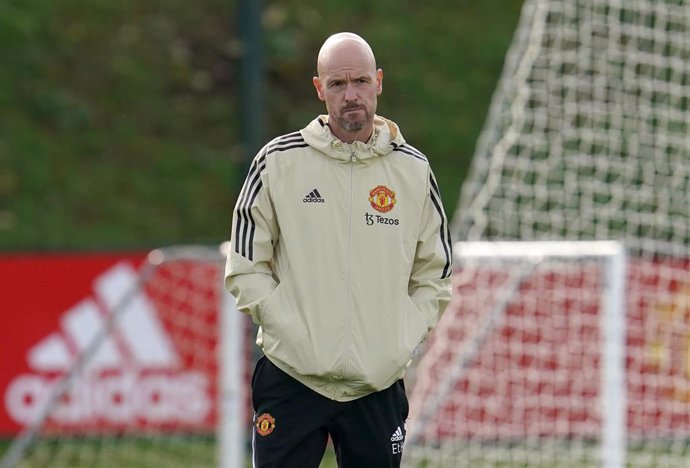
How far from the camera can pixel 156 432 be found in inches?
380

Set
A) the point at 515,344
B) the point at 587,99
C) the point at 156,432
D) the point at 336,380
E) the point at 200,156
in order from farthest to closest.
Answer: the point at 200,156
the point at 587,99
the point at 156,432
the point at 515,344
the point at 336,380

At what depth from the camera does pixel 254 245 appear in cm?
402

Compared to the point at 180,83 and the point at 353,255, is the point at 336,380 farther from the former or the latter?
the point at 180,83

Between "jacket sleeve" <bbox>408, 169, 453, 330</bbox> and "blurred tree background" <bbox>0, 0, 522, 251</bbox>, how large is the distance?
8627mm

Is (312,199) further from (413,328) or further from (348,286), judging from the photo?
(413,328)

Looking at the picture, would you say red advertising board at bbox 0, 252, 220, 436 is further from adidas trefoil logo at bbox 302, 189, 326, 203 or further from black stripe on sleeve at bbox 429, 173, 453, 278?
adidas trefoil logo at bbox 302, 189, 326, 203

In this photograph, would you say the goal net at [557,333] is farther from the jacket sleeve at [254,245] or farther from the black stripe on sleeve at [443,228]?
the jacket sleeve at [254,245]

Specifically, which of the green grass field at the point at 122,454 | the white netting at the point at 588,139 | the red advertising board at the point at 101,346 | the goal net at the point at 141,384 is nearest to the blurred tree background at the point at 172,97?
the white netting at the point at 588,139

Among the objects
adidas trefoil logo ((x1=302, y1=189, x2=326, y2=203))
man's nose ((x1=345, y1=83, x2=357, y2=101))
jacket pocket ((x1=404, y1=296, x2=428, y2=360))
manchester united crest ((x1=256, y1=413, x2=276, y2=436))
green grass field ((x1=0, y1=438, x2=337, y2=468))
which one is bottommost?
green grass field ((x1=0, y1=438, x2=337, y2=468))

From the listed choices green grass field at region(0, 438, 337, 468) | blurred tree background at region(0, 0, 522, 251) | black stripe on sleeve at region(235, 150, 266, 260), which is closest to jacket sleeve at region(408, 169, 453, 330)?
black stripe on sleeve at region(235, 150, 266, 260)

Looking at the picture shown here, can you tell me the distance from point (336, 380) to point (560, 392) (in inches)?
209

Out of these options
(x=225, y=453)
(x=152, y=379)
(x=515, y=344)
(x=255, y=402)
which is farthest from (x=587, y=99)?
(x=255, y=402)

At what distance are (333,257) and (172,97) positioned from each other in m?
10.4

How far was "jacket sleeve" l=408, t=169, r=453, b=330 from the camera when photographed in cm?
411
